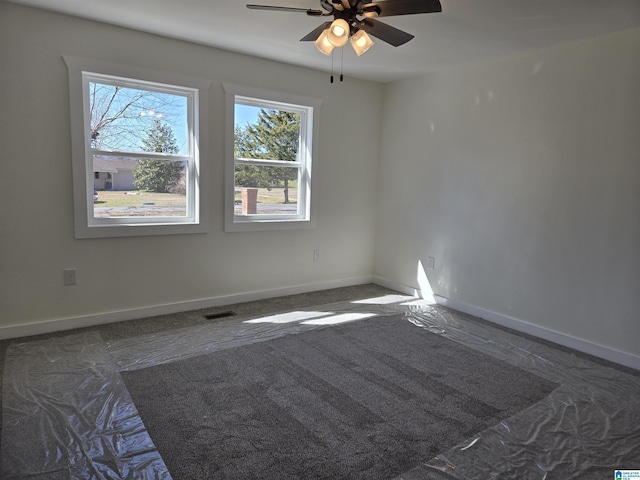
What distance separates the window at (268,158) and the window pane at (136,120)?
0.46 meters

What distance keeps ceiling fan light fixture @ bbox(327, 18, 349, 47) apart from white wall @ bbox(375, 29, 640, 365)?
2079mm

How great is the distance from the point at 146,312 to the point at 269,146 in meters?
2.05

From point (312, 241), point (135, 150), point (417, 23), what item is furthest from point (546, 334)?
point (135, 150)

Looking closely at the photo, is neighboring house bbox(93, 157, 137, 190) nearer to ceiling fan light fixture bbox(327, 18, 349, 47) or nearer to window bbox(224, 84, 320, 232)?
window bbox(224, 84, 320, 232)

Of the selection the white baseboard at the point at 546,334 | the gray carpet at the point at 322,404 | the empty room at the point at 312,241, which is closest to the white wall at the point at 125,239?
the empty room at the point at 312,241

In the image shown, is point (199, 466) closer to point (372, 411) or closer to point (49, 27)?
point (372, 411)

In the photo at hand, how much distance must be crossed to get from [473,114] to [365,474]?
11.4ft

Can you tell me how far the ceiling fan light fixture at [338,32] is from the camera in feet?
7.72

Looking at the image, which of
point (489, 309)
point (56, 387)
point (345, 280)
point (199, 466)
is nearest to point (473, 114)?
point (489, 309)

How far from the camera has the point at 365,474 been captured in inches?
74.1

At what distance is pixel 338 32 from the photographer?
2400mm

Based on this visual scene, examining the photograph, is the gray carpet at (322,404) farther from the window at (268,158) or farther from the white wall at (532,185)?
the window at (268,158)

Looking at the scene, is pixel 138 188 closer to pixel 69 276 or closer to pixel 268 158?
pixel 69 276

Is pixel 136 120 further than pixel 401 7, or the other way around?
pixel 136 120
